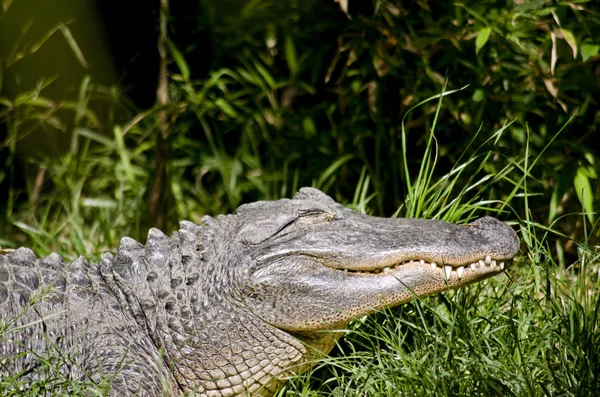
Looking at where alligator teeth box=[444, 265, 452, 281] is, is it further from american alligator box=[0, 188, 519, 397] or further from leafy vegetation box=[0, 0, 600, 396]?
leafy vegetation box=[0, 0, 600, 396]

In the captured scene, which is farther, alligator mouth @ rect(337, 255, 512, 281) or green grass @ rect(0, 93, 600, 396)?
alligator mouth @ rect(337, 255, 512, 281)

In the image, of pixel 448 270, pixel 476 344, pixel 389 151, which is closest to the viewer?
pixel 476 344

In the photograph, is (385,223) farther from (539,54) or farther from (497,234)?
(539,54)

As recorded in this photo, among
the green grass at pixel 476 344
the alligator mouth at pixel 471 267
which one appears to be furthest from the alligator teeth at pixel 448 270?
the green grass at pixel 476 344

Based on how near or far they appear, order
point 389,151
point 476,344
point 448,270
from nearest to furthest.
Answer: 1. point 476,344
2. point 448,270
3. point 389,151

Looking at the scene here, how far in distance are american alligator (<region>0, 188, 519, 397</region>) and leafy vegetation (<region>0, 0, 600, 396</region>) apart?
17cm

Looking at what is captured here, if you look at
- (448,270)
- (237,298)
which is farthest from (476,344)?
(237,298)

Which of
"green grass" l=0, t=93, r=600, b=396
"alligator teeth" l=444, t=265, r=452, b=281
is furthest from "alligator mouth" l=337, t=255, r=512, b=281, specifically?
"green grass" l=0, t=93, r=600, b=396

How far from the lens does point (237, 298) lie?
3457mm

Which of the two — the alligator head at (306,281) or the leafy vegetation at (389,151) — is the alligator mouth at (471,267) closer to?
the alligator head at (306,281)

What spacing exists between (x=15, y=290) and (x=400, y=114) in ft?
8.58

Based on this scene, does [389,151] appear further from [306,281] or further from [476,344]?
[476,344]

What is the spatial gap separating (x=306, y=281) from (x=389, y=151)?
6.98 feet

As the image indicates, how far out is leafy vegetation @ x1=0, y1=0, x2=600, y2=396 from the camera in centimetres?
333
